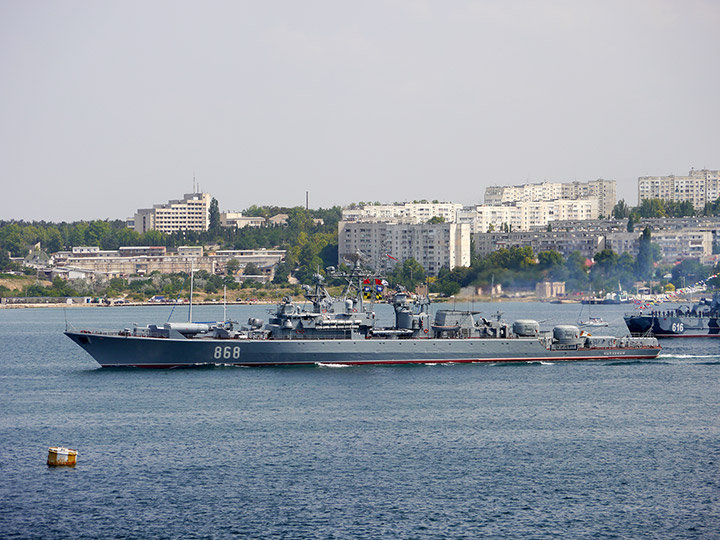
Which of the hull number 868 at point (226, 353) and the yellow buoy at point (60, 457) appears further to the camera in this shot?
the hull number 868 at point (226, 353)

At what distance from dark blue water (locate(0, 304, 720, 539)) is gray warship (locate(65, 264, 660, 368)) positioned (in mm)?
1544

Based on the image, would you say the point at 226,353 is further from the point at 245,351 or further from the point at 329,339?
the point at 329,339

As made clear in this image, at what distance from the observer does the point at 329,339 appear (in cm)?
6000

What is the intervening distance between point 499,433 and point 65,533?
787 inches

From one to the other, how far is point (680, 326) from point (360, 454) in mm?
61704

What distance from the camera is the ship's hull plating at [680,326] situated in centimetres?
8907

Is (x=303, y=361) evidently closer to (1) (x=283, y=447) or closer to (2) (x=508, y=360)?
(2) (x=508, y=360)

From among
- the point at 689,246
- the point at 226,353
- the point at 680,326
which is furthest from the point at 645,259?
the point at 226,353

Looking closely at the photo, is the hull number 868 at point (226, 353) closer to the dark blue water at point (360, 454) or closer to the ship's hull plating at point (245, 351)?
the ship's hull plating at point (245, 351)

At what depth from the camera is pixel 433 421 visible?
43.4 metres

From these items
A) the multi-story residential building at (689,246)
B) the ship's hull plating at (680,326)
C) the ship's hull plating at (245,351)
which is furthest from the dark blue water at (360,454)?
the multi-story residential building at (689,246)

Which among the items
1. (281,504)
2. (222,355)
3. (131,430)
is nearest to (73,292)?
(222,355)

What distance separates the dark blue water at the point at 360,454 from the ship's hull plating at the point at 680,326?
30.1 metres

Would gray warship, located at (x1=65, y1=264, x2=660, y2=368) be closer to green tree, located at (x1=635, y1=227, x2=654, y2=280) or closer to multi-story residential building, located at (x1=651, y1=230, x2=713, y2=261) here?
green tree, located at (x1=635, y1=227, x2=654, y2=280)
